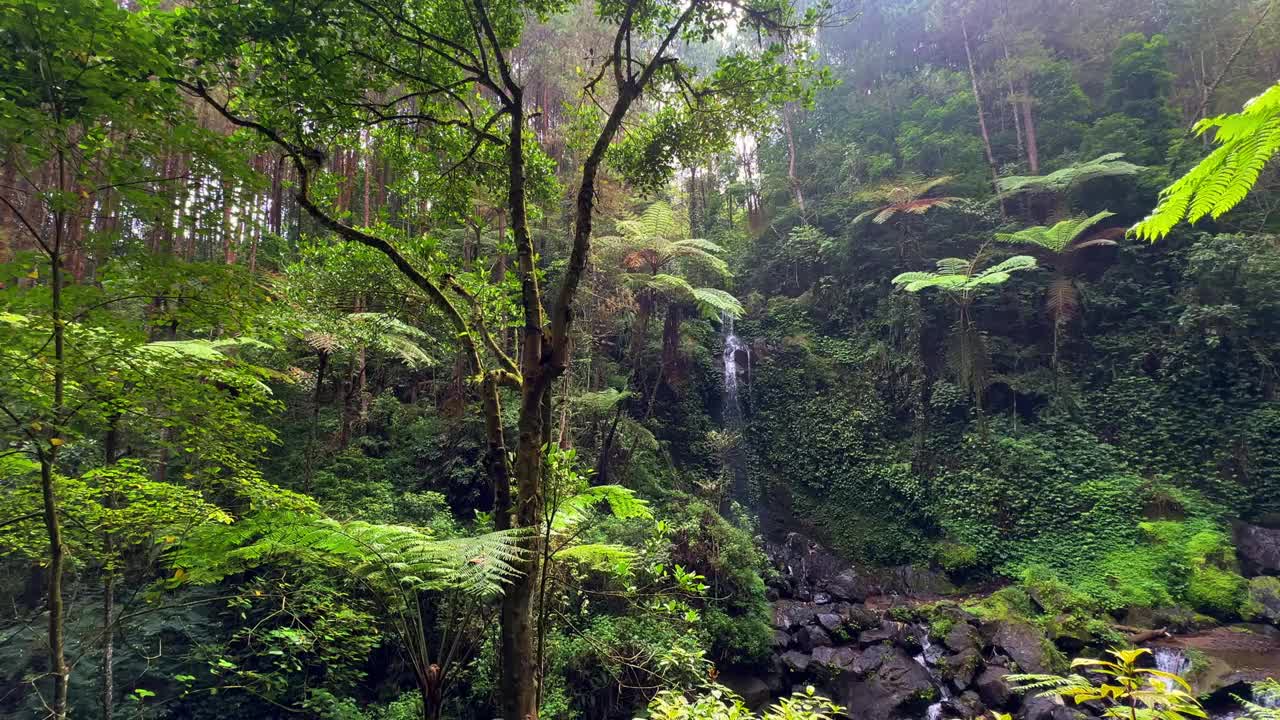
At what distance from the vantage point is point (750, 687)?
23.4ft

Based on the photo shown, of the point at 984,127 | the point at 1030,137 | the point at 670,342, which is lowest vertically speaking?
the point at 670,342

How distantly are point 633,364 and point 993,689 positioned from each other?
28.6 feet

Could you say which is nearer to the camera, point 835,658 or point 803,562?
point 835,658

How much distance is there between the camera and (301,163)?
2732 mm

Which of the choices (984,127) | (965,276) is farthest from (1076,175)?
(984,127)

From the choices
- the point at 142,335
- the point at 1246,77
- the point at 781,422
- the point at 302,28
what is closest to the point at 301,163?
the point at 302,28

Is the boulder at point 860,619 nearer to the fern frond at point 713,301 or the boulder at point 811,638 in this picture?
the boulder at point 811,638

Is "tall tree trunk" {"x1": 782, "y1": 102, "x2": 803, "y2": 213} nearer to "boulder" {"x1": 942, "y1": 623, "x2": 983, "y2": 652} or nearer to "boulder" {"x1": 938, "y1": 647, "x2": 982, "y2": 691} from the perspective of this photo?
"boulder" {"x1": 942, "y1": 623, "x2": 983, "y2": 652}

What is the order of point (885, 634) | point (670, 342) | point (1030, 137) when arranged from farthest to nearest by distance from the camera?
point (1030, 137), point (670, 342), point (885, 634)

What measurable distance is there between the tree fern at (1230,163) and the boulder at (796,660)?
7.18 metres

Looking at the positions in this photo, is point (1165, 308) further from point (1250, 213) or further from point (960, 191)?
point (960, 191)

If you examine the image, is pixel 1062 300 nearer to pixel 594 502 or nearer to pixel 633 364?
pixel 633 364

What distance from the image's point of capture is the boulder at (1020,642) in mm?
7152

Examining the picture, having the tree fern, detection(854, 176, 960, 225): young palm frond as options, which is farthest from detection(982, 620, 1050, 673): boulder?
detection(854, 176, 960, 225): young palm frond
